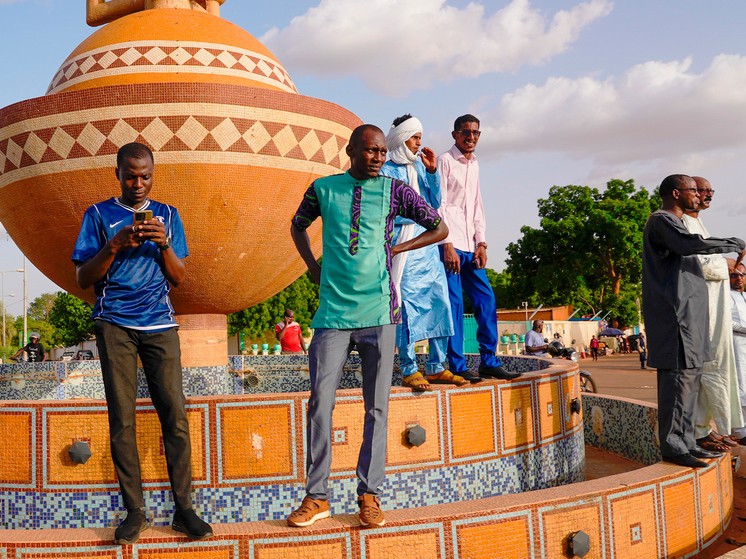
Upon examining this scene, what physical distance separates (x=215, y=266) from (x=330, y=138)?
1.48 metres

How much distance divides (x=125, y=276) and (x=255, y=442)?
1.20 metres

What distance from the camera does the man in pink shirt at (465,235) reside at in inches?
159

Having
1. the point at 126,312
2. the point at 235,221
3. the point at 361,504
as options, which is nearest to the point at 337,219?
the point at 126,312

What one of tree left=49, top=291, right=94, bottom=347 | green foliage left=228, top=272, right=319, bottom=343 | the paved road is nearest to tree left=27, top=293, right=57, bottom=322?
tree left=49, top=291, right=94, bottom=347

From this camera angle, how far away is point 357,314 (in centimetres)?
244

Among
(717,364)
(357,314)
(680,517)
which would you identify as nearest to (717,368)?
(717,364)

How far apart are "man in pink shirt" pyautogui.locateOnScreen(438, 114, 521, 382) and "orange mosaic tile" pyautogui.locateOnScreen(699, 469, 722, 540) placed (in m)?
1.18

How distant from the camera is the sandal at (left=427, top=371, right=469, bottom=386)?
3719 mm

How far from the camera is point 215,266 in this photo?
5418 millimetres

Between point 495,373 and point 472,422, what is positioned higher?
point 495,373

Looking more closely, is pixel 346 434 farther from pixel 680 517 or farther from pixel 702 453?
pixel 702 453

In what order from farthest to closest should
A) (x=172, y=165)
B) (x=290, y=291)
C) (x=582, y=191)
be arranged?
(x=582, y=191) < (x=290, y=291) < (x=172, y=165)

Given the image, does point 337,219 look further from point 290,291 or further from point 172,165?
point 290,291

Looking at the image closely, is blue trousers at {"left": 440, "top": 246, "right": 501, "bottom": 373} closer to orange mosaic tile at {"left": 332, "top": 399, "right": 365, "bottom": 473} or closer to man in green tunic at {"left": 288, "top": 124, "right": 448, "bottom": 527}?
orange mosaic tile at {"left": 332, "top": 399, "right": 365, "bottom": 473}
